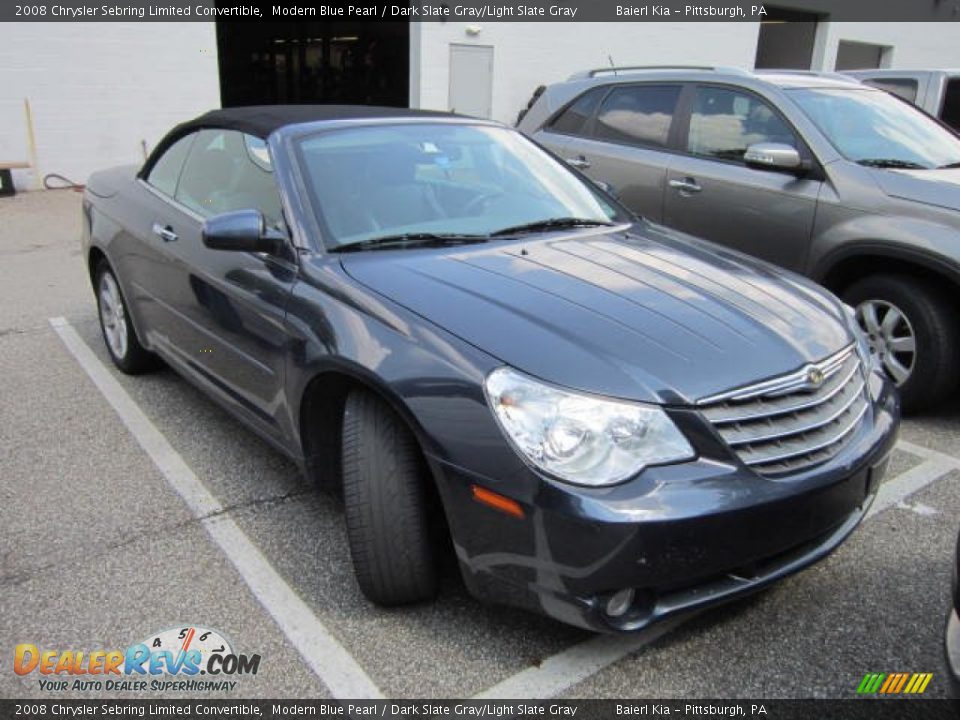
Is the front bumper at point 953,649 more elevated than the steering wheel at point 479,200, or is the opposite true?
the steering wheel at point 479,200

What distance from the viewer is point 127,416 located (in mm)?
4113

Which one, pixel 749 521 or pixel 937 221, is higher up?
pixel 937 221

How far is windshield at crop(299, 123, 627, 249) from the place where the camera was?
301 centimetres

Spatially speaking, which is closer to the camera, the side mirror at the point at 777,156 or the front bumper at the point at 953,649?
the front bumper at the point at 953,649

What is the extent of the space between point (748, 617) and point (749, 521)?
61 cm

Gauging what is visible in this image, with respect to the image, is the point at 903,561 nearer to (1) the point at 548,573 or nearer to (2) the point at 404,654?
(1) the point at 548,573

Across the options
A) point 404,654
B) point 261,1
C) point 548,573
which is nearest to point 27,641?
point 404,654

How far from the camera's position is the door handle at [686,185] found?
5.04 m

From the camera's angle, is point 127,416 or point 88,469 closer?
point 88,469

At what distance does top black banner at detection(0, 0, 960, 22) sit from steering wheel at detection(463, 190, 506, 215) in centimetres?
1079

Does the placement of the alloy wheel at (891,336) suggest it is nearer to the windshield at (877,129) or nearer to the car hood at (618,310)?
the windshield at (877,129)

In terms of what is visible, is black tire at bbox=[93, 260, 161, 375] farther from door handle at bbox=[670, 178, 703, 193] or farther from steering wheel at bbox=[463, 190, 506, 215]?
door handle at bbox=[670, 178, 703, 193]

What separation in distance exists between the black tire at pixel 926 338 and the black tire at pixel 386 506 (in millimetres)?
2899

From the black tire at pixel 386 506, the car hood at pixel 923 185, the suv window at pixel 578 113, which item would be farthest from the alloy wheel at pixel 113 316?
the car hood at pixel 923 185
